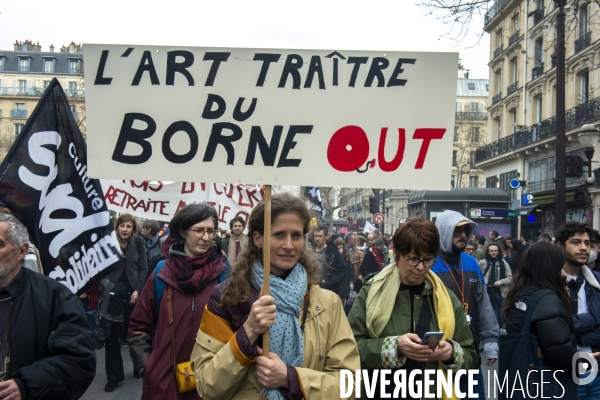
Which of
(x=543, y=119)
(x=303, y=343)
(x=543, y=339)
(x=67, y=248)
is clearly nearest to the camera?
(x=303, y=343)

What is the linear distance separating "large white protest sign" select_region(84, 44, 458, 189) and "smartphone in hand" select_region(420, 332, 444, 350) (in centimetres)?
81

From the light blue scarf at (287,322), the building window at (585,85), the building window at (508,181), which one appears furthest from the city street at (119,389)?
the building window at (508,181)

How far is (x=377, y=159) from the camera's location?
273cm

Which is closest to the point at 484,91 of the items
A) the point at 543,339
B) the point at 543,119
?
the point at 543,119

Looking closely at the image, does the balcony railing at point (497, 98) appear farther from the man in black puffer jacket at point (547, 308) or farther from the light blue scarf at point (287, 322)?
the light blue scarf at point (287, 322)

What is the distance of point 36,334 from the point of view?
269cm

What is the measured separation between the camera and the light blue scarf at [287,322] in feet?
8.46

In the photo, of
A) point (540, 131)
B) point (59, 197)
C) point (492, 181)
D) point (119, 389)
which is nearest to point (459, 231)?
point (59, 197)

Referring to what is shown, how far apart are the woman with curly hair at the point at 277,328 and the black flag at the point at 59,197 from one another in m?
1.75

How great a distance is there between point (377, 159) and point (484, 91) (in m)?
89.4

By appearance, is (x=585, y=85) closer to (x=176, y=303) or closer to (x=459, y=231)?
(x=459, y=231)

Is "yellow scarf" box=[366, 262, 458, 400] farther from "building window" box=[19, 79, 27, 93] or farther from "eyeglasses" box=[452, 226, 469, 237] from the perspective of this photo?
"building window" box=[19, 79, 27, 93]

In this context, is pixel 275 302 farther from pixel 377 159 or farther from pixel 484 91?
pixel 484 91

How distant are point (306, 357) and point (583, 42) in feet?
96.4
